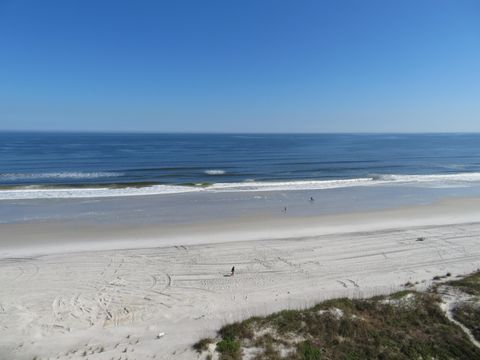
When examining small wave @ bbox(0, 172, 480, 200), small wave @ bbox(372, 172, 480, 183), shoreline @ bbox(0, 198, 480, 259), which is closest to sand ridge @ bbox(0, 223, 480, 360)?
shoreline @ bbox(0, 198, 480, 259)

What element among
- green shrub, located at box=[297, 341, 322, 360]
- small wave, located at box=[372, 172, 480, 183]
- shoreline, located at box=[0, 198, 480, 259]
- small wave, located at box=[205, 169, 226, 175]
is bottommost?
shoreline, located at box=[0, 198, 480, 259]

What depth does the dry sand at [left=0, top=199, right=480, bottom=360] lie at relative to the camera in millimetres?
9289

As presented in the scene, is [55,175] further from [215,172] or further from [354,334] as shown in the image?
[354,334]

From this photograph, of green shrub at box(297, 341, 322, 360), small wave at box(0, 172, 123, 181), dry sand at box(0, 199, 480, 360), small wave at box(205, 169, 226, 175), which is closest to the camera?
green shrub at box(297, 341, 322, 360)

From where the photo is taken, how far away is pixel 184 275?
13016mm

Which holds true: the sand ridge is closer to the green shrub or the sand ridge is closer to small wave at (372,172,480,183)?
the green shrub

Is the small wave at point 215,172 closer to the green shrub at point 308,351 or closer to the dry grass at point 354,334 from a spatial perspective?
the dry grass at point 354,334

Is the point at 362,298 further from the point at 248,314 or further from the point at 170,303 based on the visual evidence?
the point at 170,303

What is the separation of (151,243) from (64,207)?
12261 millimetres

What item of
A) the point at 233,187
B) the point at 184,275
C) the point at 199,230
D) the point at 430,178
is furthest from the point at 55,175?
the point at 430,178

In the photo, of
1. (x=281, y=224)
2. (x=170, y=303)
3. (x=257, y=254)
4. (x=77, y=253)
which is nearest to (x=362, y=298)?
(x=257, y=254)

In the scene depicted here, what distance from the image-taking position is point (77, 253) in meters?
15.5

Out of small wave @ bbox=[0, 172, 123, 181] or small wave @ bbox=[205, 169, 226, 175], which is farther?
small wave @ bbox=[205, 169, 226, 175]

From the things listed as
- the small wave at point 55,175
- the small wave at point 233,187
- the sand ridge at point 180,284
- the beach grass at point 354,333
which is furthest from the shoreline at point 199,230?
the small wave at point 55,175
